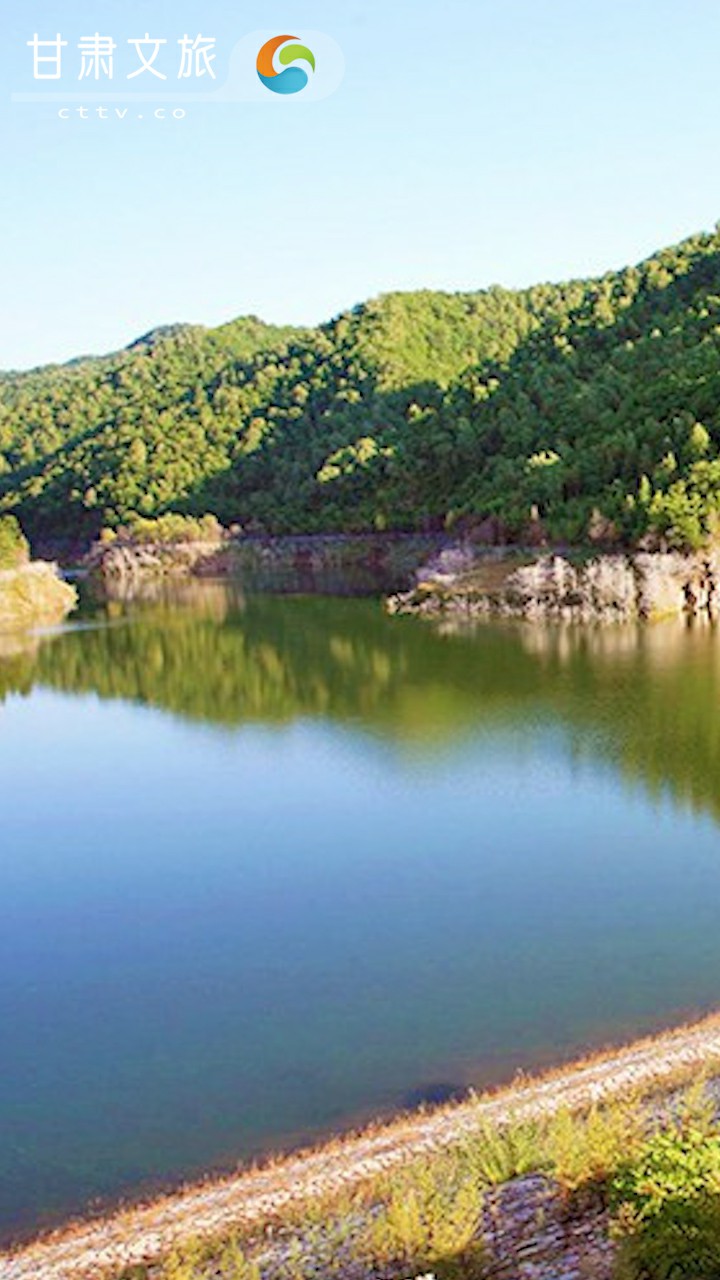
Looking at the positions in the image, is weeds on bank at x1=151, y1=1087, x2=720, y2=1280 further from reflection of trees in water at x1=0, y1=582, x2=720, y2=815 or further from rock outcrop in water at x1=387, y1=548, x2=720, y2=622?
rock outcrop in water at x1=387, y1=548, x2=720, y2=622

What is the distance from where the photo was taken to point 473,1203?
27.2 feet

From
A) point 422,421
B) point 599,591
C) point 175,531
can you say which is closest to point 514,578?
point 599,591

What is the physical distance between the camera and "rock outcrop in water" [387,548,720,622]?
142 ft

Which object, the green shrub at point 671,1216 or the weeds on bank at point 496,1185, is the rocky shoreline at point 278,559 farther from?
the green shrub at point 671,1216

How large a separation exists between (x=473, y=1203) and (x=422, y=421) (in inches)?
2931

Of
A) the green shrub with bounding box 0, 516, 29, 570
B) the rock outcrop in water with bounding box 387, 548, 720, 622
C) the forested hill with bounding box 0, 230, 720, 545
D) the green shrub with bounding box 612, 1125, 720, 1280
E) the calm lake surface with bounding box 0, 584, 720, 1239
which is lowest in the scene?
the calm lake surface with bounding box 0, 584, 720, 1239

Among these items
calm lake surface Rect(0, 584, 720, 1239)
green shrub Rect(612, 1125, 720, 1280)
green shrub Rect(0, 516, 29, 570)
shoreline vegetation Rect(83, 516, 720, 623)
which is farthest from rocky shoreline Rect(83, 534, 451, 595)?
green shrub Rect(612, 1125, 720, 1280)

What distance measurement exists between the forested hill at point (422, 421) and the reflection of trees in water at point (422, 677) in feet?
29.8

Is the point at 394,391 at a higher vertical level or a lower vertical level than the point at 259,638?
higher

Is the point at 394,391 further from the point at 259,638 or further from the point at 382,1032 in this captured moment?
the point at 382,1032

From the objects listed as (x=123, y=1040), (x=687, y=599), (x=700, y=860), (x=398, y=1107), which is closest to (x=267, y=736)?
(x=700, y=860)

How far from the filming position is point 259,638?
152 feet

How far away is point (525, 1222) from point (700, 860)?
33.0ft

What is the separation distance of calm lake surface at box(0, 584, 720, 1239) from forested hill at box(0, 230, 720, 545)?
19.3 m
